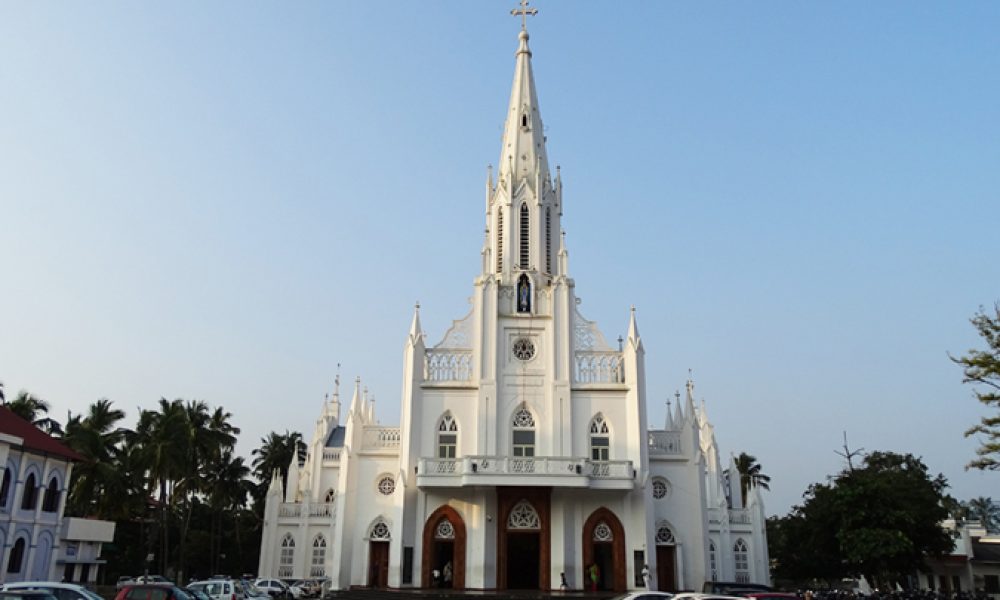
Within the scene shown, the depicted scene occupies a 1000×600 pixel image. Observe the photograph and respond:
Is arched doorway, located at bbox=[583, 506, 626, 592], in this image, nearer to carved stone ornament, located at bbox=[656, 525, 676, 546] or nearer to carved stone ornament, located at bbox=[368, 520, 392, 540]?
carved stone ornament, located at bbox=[656, 525, 676, 546]

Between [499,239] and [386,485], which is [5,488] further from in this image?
[499,239]

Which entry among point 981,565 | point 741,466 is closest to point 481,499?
point 981,565

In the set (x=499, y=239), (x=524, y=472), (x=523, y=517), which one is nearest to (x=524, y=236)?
(x=499, y=239)

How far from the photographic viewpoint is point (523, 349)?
117 ft

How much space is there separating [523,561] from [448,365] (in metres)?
9.04

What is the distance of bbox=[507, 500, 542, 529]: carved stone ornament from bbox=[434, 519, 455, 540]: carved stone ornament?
2396 millimetres

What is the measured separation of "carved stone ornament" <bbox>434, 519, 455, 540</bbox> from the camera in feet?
109

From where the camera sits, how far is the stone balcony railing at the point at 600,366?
115 feet

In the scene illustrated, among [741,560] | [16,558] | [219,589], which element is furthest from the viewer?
[741,560]

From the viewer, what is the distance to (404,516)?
32.7 metres

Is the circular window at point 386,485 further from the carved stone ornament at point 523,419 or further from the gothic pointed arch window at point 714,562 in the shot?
the gothic pointed arch window at point 714,562

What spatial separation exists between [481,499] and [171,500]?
69.7 feet

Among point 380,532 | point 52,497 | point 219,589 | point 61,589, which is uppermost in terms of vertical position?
point 52,497

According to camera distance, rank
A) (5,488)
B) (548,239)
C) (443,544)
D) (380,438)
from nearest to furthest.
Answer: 1. (5,488)
2. (443,544)
3. (380,438)
4. (548,239)
